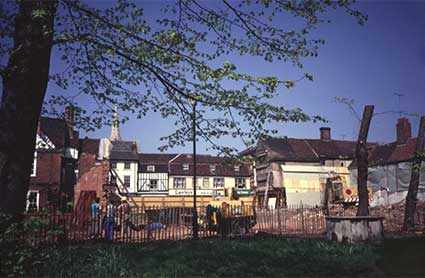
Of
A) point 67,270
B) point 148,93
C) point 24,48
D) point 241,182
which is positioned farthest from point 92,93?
point 241,182

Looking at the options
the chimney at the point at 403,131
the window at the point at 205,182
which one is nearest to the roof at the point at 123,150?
the window at the point at 205,182

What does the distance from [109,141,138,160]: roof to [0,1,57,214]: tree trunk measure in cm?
5202

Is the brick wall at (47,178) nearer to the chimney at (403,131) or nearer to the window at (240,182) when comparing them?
the window at (240,182)

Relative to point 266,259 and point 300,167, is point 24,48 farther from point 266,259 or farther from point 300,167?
point 300,167

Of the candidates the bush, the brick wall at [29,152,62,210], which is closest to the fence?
the bush

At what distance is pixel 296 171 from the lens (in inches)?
1946

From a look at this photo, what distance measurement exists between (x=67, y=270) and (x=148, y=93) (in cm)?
408

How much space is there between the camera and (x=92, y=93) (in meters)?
8.68

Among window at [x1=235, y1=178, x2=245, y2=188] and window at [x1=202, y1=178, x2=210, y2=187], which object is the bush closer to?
window at [x1=202, y1=178, x2=210, y2=187]

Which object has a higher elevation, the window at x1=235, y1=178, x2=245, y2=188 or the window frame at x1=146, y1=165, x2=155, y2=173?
the window frame at x1=146, y1=165, x2=155, y2=173

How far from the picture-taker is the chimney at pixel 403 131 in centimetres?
4388

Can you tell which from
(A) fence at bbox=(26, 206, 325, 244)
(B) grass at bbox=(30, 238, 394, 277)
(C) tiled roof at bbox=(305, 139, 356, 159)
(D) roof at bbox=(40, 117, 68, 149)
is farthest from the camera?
(C) tiled roof at bbox=(305, 139, 356, 159)

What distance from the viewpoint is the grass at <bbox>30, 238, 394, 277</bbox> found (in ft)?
24.4

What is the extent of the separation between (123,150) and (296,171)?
88.1 feet
